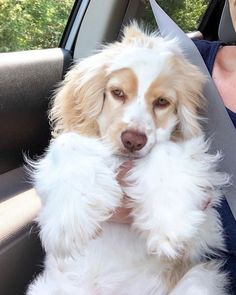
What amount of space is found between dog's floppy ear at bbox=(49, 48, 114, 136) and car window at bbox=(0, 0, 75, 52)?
0.73 m

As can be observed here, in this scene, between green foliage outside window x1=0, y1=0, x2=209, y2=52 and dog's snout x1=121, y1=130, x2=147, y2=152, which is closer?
dog's snout x1=121, y1=130, x2=147, y2=152

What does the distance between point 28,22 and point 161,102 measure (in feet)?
3.63

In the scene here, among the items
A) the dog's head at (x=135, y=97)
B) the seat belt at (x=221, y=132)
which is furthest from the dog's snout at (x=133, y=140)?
the seat belt at (x=221, y=132)

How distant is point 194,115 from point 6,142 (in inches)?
43.0

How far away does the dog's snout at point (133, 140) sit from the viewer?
6.59ft

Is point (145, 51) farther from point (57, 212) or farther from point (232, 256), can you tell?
point (232, 256)

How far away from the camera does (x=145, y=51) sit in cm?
216

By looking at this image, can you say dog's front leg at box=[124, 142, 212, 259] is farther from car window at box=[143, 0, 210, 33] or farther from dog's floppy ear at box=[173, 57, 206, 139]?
car window at box=[143, 0, 210, 33]

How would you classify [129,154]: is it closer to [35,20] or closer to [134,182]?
[134,182]

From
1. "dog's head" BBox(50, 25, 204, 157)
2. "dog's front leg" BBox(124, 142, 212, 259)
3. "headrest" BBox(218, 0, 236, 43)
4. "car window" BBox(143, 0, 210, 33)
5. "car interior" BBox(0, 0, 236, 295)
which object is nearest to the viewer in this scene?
"dog's front leg" BBox(124, 142, 212, 259)

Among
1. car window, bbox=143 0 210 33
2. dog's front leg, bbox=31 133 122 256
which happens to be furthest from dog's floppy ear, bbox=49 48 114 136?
car window, bbox=143 0 210 33

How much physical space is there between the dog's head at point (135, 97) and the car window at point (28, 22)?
0.78m

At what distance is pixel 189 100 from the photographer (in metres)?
2.15

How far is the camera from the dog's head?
2.06m
